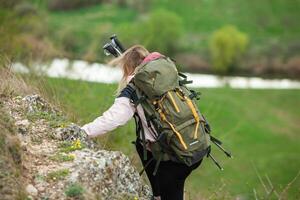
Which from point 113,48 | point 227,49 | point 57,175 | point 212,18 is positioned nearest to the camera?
point 57,175

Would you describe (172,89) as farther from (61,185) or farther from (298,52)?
(298,52)

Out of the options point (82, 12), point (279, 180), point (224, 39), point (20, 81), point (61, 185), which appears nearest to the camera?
point (61, 185)

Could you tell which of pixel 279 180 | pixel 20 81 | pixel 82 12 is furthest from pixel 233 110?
pixel 82 12

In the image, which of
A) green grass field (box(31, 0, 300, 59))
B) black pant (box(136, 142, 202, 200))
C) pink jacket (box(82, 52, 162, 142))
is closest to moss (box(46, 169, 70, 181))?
pink jacket (box(82, 52, 162, 142))

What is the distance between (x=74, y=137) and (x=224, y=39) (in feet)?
142

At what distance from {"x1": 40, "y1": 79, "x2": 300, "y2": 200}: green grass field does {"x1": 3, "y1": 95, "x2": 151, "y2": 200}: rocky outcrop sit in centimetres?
379

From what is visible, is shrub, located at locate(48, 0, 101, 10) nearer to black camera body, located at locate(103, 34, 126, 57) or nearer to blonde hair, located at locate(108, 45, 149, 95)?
black camera body, located at locate(103, 34, 126, 57)

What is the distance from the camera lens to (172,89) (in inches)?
199

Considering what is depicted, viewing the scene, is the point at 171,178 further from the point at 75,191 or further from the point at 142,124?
the point at 75,191

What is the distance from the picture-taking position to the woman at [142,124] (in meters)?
Result: 5.07

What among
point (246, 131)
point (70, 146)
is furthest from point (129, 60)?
point (246, 131)

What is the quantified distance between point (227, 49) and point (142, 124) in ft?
142

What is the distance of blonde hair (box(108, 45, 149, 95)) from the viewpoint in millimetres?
5266

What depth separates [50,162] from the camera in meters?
4.87
